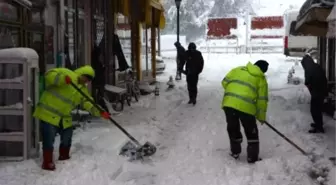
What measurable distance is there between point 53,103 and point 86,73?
616 mm

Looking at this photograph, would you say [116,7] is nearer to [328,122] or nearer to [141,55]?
[141,55]

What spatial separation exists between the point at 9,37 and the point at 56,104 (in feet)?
5.59

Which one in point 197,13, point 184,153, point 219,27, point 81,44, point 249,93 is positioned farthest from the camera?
point 197,13

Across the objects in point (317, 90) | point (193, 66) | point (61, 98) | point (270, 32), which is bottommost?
point (317, 90)

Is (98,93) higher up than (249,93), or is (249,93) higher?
(249,93)

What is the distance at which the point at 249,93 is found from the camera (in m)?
7.16

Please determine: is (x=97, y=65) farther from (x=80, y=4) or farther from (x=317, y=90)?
(x=317, y=90)

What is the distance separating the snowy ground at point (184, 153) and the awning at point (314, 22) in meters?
1.89

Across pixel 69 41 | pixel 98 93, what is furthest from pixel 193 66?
pixel 69 41

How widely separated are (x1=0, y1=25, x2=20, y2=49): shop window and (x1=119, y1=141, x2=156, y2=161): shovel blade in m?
2.43

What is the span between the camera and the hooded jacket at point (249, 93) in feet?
23.5

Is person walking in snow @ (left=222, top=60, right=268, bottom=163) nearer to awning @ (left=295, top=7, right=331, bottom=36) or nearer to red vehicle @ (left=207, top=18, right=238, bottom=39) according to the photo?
awning @ (left=295, top=7, right=331, bottom=36)

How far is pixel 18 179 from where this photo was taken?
238 inches

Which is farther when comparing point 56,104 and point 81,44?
point 81,44
